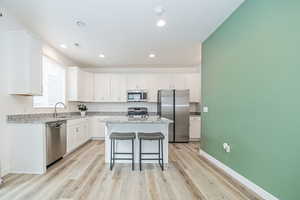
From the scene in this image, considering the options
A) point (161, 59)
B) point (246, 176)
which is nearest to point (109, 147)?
point (246, 176)

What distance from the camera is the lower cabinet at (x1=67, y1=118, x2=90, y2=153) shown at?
4008 mm

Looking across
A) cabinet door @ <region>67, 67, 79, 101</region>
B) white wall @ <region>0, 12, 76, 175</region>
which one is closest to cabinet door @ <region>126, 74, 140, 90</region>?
cabinet door @ <region>67, 67, 79, 101</region>

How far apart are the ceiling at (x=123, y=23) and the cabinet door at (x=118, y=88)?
1.34 metres

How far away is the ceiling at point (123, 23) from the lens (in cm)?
247

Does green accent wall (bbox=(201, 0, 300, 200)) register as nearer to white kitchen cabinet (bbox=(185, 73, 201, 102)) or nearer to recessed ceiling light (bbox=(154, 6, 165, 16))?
recessed ceiling light (bbox=(154, 6, 165, 16))

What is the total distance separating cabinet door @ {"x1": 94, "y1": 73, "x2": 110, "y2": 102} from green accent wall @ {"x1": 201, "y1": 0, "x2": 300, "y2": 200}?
3.98 m

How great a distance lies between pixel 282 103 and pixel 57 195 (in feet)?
9.87

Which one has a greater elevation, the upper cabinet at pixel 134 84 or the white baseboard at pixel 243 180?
the upper cabinet at pixel 134 84

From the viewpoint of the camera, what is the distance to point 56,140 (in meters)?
3.31

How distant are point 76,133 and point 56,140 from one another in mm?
1137

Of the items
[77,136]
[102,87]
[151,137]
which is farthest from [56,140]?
[102,87]

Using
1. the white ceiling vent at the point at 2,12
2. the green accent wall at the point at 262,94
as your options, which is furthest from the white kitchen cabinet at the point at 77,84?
the green accent wall at the point at 262,94

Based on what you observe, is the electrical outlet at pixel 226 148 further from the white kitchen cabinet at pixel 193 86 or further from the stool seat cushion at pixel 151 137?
the white kitchen cabinet at pixel 193 86

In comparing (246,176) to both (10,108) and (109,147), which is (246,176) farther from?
(10,108)
